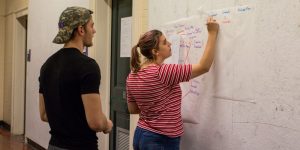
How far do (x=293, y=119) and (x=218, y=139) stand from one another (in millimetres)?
504

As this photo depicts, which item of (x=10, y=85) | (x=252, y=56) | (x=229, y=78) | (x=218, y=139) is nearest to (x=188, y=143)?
(x=218, y=139)

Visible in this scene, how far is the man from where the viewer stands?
1.63 metres

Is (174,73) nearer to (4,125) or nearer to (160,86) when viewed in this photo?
(160,86)

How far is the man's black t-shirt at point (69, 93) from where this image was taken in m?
1.63

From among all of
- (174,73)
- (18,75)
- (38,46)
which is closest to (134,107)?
(174,73)

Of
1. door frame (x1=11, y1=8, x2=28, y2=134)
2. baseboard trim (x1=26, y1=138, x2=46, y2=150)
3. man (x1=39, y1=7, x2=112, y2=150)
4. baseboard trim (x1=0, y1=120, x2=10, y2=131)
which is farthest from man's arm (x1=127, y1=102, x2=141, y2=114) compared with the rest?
baseboard trim (x1=0, y1=120, x2=10, y2=131)

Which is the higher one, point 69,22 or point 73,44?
point 69,22

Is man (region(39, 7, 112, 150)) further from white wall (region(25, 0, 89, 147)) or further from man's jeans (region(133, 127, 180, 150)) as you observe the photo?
white wall (region(25, 0, 89, 147))

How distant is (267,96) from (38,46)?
12.7ft

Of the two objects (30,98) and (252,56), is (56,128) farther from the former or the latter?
(30,98)

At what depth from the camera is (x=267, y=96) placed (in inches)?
65.4

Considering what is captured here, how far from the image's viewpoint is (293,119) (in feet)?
5.05

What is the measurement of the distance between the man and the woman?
24 cm

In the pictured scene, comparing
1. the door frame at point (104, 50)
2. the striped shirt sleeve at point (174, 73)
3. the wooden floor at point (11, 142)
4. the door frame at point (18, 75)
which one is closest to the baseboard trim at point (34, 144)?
the wooden floor at point (11, 142)
